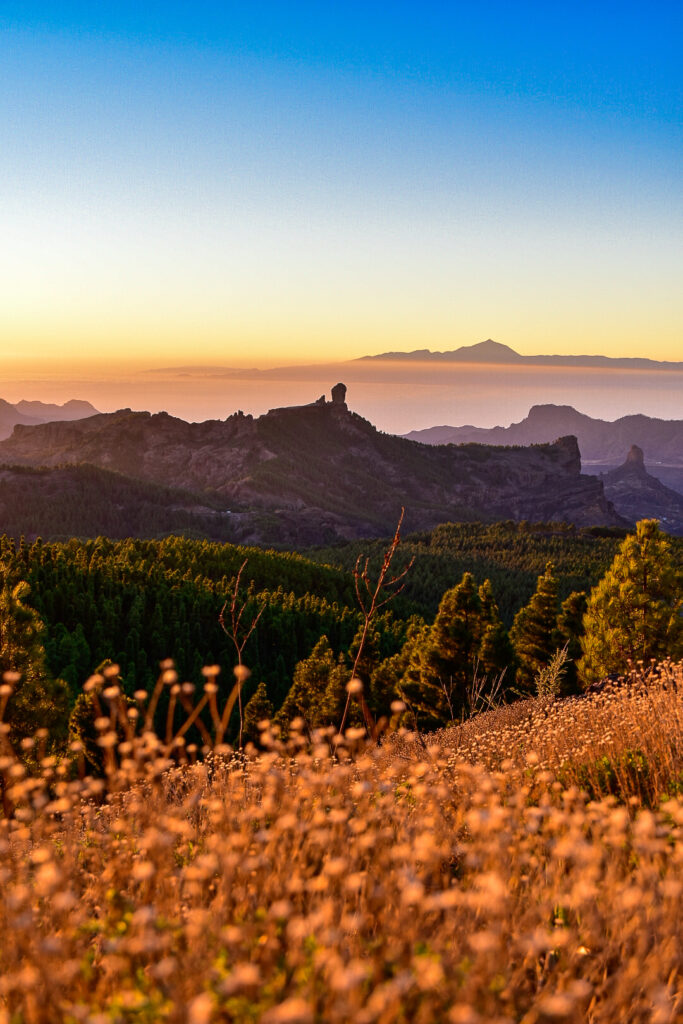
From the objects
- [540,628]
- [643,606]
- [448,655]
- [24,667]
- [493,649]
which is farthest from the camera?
[540,628]

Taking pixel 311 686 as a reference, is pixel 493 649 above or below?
above

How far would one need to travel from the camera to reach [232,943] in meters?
3.13

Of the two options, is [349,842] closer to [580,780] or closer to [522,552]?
[580,780]

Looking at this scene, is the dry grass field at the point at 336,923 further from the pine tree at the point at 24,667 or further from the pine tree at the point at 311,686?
the pine tree at the point at 311,686

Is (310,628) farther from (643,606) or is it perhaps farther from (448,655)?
(643,606)

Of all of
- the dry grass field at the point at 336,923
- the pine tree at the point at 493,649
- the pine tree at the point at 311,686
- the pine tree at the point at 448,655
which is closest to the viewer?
the dry grass field at the point at 336,923

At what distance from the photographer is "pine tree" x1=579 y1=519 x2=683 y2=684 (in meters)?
27.7

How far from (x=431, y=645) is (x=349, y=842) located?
2833 cm

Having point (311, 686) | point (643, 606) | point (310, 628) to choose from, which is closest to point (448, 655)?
point (643, 606)

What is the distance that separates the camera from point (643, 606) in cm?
A: 2795

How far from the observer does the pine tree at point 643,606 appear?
27.7m

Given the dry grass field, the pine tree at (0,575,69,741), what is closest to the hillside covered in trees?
the pine tree at (0,575,69,741)

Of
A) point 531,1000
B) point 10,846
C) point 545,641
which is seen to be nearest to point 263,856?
point 531,1000

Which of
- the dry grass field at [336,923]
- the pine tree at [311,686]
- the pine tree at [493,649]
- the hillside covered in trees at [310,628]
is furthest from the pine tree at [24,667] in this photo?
the pine tree at [493,649]
